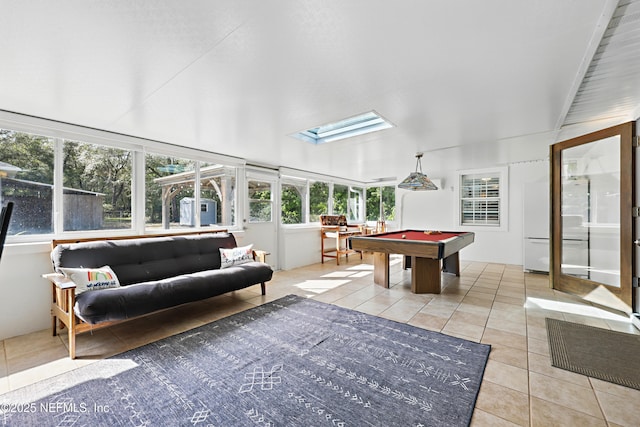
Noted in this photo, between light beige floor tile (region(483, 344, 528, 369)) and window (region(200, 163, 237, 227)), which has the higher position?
window (region(200, 163, 237, 227))

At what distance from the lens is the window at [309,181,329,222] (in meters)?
7.23

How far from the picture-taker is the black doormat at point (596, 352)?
2.03 m

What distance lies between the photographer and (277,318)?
3104 mm

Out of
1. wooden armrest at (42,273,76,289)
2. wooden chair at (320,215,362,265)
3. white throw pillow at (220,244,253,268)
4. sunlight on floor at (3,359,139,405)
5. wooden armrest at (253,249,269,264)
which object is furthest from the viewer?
wooden chair at (320,215,362,265)

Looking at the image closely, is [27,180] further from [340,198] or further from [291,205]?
[340,198]

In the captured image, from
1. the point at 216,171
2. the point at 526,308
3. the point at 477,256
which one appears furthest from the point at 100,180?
the point at 477,256

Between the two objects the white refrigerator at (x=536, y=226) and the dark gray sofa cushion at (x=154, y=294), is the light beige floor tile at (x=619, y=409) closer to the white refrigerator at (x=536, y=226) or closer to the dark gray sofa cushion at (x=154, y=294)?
the dark gray sofa cushion at (x=154, y=294)

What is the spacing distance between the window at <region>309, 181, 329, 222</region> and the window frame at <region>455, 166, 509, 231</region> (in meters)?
3.37

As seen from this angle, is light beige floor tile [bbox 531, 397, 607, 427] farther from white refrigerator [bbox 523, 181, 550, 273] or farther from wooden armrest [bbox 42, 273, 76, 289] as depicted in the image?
white refrigerator [bbox 523, 181, 550, 273]

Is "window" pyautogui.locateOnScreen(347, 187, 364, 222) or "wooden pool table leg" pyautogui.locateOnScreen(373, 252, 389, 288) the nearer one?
"wooden pool table leg" pyautogui.locateOnScreen(373, 252, 389, 288)

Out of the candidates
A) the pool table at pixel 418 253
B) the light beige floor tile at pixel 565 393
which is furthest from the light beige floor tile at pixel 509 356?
the pool table at pixel 418 253

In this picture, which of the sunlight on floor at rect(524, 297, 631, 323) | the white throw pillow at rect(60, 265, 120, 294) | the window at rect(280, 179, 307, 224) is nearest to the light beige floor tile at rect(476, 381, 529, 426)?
the sunlight on floor at rect(524, 297, 631, 323)

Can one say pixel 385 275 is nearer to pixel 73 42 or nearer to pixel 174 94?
pixel 174 94

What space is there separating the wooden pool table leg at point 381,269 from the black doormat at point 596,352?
79.5 inches
